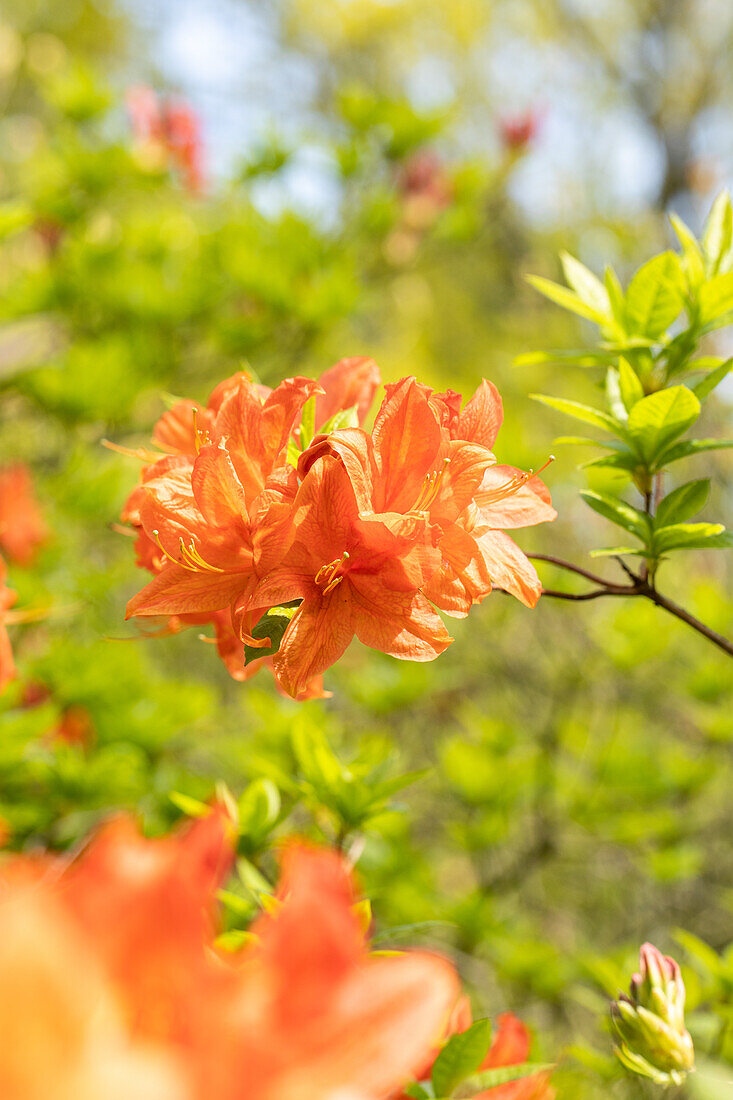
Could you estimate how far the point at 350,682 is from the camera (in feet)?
6.39

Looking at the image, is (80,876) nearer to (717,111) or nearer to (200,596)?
(200,596)

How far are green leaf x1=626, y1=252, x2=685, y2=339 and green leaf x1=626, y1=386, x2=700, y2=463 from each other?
11cm

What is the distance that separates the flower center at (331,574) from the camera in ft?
1.71

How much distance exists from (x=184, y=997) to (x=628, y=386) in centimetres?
57

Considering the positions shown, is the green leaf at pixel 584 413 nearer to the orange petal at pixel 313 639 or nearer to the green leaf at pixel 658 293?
the green leaf at pixel 658 293

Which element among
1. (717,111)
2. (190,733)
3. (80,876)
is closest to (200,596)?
(80,876)

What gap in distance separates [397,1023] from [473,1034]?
31 cm

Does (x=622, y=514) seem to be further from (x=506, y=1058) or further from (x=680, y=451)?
(x=506, y=1058)

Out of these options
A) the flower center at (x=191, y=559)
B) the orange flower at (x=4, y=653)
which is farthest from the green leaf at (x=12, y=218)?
the flower center at (x=191, y=559)

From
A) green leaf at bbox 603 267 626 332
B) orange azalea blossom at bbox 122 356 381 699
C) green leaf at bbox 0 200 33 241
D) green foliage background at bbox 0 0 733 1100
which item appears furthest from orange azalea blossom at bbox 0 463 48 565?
green leaf at bbox 603 267 626 332

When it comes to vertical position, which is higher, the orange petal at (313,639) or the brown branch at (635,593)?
the orange petal at (313,639)

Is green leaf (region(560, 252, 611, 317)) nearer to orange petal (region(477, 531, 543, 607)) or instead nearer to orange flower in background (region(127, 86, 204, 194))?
orange petal (region(477, 531, 543, 607))

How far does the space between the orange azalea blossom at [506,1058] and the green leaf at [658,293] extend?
1.86 feet

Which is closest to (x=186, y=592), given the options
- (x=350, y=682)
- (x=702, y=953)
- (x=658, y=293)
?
(x=658, y=293)
